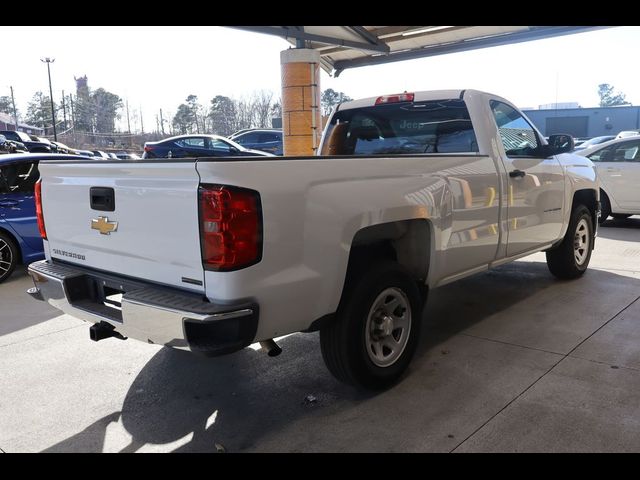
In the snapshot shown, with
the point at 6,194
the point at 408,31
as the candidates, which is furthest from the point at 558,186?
A: the point at 408,31

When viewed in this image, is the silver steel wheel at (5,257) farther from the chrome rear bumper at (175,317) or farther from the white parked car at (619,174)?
the white parked car at (619,174)

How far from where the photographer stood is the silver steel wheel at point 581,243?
6.06m

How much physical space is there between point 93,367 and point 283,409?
163 centimetres

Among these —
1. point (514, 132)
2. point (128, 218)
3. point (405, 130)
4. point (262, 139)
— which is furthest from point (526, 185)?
point (262, 139)

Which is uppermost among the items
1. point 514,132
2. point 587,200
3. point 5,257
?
point 514,132

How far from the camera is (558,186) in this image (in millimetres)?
5371

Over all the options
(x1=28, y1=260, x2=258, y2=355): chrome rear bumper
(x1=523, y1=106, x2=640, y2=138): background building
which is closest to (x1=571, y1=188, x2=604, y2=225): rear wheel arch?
(x1=28, y1=260, x2=258, y2=355): chrome rear bumper

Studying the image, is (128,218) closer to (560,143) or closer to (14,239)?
(560,143)

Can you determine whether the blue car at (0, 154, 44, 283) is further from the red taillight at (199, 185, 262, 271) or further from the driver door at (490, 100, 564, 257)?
the driver door at (490, 100, 564, 257)

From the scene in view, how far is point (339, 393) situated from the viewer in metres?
3.49

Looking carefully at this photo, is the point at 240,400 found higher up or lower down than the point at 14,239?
lower down

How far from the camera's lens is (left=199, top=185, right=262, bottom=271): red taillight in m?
2.48

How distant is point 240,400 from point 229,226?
4.74 ft

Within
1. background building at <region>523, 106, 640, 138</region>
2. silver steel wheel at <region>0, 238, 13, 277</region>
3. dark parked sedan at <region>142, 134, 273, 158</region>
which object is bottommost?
silver steel wheel at <region>0, 238, 13, 277</region>
